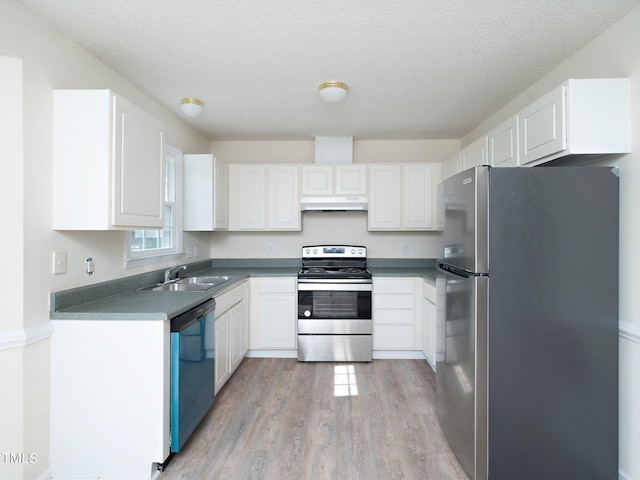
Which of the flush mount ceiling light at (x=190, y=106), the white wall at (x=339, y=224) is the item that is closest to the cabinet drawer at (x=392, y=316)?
the white wall at (x=339, y=224)

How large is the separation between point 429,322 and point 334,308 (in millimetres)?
935

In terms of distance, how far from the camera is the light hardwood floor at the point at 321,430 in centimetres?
196

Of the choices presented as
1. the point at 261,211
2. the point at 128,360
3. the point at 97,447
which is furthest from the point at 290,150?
the point at 97,447

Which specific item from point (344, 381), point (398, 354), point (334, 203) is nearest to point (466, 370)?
point (344, 381)

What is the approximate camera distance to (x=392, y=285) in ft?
12.0

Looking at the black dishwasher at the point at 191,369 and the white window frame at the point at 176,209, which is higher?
the white window frame at the point at 176,209

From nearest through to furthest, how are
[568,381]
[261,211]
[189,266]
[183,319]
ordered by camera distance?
1. [568,381]
2. [183,319]
3. [189,266]
4. [261,211]

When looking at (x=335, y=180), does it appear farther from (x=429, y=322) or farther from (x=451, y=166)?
(x=429, y=322)

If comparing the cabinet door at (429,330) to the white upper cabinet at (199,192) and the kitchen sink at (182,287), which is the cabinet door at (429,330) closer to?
the kitchen sink at (182,287)

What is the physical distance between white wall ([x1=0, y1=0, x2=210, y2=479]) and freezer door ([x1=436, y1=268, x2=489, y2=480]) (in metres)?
2.20

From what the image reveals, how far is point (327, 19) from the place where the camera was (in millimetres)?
1819

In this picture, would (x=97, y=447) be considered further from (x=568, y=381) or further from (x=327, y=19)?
(x=327, y=19)

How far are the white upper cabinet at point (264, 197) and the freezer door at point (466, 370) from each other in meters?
2.17

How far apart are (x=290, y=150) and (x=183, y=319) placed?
2770 millimetres
